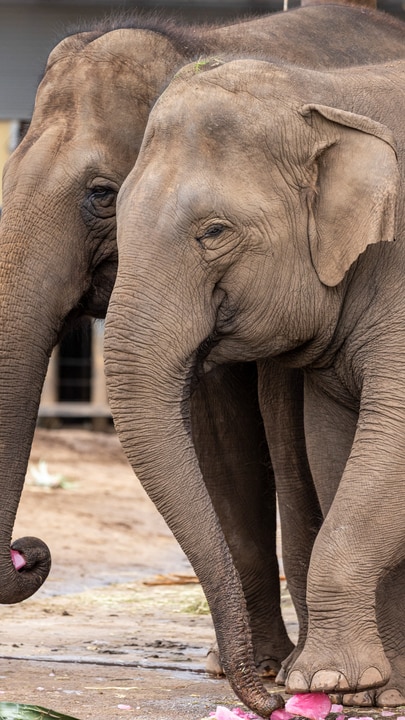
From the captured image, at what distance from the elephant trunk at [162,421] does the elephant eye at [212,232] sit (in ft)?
0.60

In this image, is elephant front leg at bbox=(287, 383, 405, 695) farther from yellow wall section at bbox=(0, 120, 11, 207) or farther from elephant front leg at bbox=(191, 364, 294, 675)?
yellow wall section at bbox=(0, 120, 11, 207)

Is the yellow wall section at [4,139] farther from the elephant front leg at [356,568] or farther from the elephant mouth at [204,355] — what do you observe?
the elephant front leg at [356,568]

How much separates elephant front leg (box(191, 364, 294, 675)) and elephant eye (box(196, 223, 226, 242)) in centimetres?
138

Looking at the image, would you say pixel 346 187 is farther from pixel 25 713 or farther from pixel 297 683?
pixel 25 713

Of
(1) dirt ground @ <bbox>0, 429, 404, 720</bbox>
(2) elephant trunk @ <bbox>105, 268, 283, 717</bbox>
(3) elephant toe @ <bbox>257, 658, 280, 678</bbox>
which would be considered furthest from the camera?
(3) elephant toe @ <bbox>257, 658, 280, 678</bbox>

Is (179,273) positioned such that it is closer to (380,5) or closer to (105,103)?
(105,103)

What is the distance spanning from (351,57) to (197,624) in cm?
251

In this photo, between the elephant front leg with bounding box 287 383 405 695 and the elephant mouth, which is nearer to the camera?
the elephant front leg with bounding box 287 383 405 695

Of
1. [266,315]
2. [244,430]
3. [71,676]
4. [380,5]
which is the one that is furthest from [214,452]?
[380,5]

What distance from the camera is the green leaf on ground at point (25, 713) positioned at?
14.0ft

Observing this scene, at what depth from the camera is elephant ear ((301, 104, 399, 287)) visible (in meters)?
4.66

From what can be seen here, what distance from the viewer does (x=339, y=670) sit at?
176 inches

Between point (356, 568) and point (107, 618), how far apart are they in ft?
9.41

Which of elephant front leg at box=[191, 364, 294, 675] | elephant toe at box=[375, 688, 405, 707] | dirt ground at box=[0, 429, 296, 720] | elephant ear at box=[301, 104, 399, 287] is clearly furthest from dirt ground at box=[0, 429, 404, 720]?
elephant ear at box=[301, 104, 399, 287]
